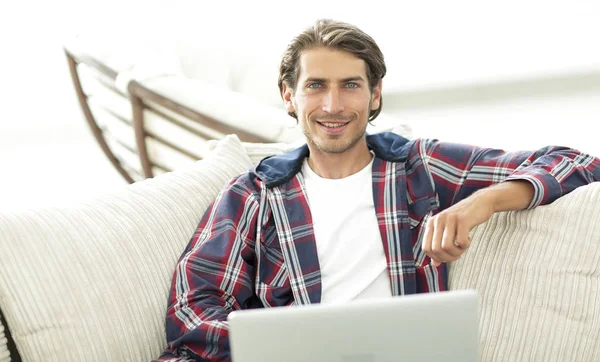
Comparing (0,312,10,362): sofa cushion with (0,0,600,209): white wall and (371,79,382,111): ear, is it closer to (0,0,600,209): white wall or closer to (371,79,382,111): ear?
(371,79,382,111): ear

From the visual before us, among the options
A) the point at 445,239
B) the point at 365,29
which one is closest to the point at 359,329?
the point at 445,239

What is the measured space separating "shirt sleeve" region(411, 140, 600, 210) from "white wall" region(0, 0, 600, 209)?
2273mm

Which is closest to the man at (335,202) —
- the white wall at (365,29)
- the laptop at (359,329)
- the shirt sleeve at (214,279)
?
the shirt sleeve at (214,279)

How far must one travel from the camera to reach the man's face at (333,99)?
69.4 inches

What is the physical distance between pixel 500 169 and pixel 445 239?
0.29 m

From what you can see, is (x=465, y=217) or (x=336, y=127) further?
(x=336, y=127)

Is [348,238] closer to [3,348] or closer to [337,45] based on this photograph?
[337,45]

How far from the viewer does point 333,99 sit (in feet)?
5.74

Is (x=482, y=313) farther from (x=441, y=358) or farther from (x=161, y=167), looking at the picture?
(x=161, y=167)

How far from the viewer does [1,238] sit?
4.90 feet

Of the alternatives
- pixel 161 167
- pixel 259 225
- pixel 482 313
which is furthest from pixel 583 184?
pixel 161 167

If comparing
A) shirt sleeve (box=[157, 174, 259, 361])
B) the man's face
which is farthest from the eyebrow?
shirt sleeve (box=[157, 174, 259, 361])

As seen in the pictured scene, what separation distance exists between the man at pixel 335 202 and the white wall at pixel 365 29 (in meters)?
2.29

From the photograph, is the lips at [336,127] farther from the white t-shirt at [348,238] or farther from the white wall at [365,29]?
the white wall at [365,29]
